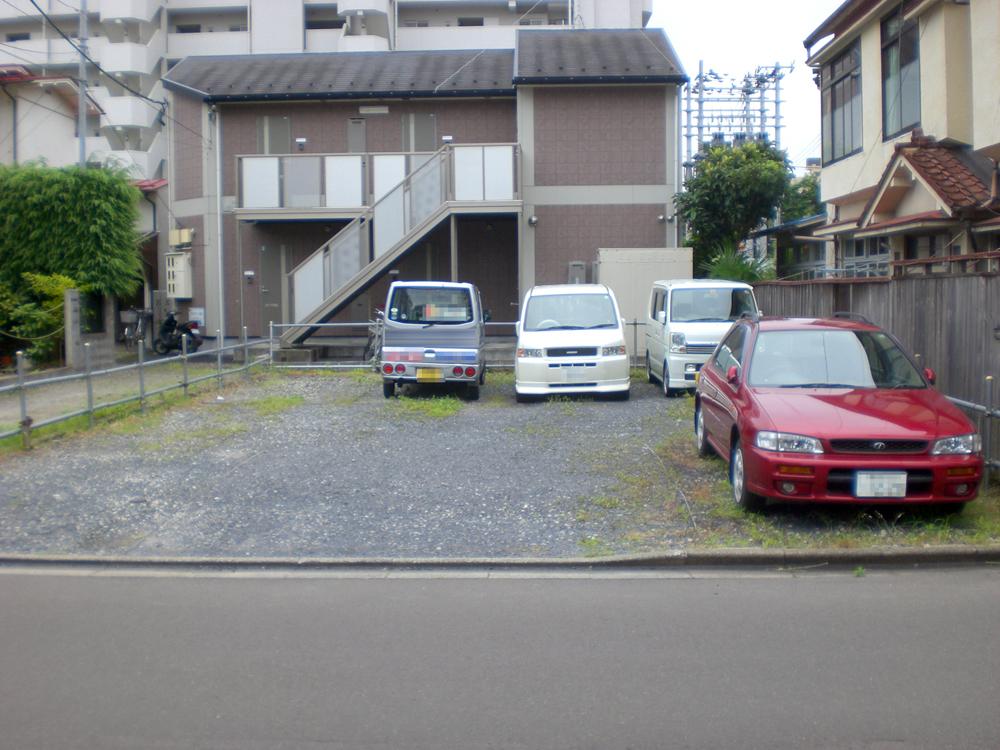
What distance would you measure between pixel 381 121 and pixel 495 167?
4.70 meters

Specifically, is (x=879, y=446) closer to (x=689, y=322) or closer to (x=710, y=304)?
(x=689, y=322)

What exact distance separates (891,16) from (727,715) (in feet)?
51.4

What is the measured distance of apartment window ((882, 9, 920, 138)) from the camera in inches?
651

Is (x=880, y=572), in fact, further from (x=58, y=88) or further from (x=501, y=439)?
(x=58, y=88)

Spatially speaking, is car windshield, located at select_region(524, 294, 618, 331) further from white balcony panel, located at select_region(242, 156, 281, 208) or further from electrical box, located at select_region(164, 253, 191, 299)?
electrical box, located at select_region(164, 253, 191, 299)

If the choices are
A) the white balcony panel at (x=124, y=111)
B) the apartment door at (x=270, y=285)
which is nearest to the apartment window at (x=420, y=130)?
the apartment door at (x=270, y=285)

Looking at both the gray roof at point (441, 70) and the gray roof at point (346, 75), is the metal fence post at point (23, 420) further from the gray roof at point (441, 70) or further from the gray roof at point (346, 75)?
the gray roof at point (346, 75)

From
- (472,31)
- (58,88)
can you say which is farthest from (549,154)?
(472,31)

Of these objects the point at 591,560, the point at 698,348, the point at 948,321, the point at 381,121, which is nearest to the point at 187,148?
the point at 381,121

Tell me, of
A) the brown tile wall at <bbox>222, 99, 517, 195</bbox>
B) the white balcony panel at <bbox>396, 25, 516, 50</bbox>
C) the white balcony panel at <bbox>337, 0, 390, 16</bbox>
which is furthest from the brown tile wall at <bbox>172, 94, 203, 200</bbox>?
the white balcony panel at <bbox>396, 25, 516, 50</bbox>

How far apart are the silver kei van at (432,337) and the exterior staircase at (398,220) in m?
5.74

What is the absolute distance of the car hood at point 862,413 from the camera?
8.02 m

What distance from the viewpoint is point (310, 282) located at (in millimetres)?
23016

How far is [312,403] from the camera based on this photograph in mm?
16328
